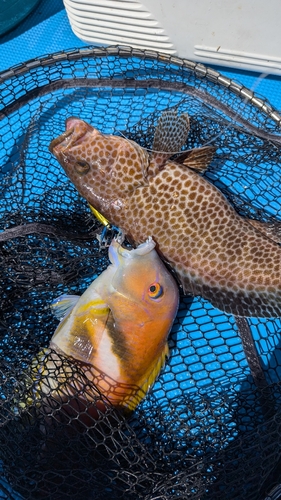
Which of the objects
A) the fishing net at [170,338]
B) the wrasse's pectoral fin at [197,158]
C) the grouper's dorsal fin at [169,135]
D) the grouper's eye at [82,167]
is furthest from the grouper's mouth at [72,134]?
the wrasse's pectoral fin at [197,158]

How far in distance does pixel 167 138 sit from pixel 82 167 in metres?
0.64

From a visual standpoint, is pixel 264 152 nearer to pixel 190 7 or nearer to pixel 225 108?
pixel 225 108

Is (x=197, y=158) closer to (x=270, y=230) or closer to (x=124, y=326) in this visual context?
(x=270, y=230)

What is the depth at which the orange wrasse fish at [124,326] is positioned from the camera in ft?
9.27

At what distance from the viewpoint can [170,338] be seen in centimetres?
361

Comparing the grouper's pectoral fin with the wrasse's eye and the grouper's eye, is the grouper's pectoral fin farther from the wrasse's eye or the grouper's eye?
the wrasse's eye

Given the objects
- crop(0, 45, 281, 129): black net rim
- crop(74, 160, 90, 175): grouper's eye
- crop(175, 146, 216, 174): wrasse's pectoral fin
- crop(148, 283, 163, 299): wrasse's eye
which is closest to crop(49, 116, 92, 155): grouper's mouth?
crop(74, 160, 90, 175): grouper's eye

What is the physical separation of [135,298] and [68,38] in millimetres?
3338

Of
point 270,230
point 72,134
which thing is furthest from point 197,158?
point 72,134

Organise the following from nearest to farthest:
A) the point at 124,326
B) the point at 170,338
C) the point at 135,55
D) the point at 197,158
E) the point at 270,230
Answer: the point at 124,326
the point at 270,230
the point at 197,158
the point at 170,338
the point at 135,55

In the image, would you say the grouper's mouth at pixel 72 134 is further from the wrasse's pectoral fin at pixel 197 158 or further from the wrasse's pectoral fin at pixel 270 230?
the wrasse's pectoral fin at pixel 270 230

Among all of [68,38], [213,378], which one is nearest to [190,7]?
[68,38]

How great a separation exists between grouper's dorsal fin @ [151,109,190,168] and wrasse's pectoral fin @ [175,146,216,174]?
0.35 feet

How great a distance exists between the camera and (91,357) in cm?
284
